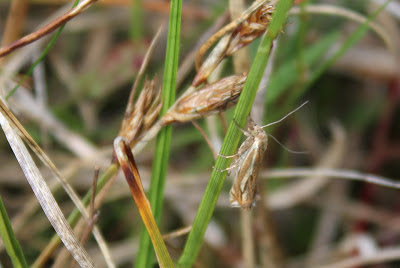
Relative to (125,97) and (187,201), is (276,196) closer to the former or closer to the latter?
(187,201)

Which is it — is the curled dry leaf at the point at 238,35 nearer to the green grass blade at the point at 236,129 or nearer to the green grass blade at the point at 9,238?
the green grass blade at the point at 236,129

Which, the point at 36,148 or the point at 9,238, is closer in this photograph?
the point at 9,238

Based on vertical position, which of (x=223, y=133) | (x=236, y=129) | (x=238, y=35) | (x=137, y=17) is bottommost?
(x=236, y=129)

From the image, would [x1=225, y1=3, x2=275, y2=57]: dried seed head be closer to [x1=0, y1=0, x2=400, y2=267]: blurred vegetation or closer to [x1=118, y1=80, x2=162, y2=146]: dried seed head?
[x1=118, y1=80, x2=162, y2=146]: dried seed head

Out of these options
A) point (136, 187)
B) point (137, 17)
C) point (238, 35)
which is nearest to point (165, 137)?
point (136, 187)

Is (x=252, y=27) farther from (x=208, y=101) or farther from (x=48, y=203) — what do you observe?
(x=48, y=203)

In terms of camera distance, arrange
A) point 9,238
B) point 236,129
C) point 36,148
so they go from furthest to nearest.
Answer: point 36,148 → point 9,238 → point 236,129
